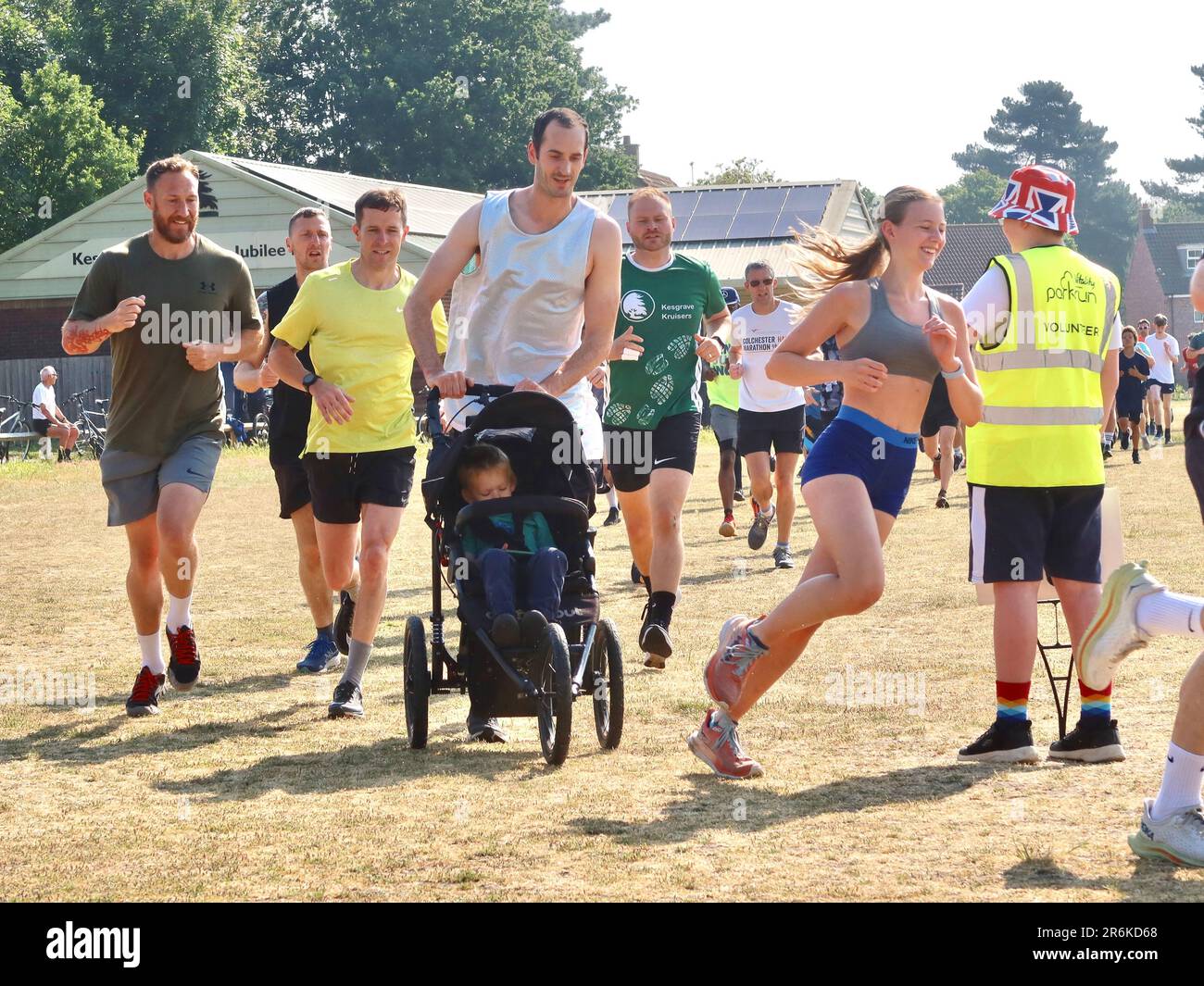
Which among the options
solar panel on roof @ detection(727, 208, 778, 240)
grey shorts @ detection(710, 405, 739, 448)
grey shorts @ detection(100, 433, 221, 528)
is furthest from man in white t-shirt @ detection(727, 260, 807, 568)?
solar panel on roof @ detection(727, 208, 778, 240)

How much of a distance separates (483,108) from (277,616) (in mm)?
63746

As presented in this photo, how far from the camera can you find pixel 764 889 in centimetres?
443

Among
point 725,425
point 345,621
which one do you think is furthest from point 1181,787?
point 725,425

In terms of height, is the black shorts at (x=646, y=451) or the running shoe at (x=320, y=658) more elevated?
the black shorts at (x=646, y=451)

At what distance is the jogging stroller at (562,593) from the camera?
607 centimetres

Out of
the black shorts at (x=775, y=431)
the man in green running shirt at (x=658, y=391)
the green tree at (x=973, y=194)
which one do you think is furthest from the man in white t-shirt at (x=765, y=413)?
the green tree at (x=973, y=194)

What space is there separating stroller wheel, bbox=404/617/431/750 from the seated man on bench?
0.47 metres

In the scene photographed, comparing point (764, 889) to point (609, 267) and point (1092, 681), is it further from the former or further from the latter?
point (609, 267)

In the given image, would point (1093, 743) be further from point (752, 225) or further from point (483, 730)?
point (752, 225)

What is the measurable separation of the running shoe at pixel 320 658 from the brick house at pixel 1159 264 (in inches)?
3750

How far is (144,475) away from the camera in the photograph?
7469 millimetres

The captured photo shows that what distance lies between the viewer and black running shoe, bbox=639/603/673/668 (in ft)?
26.5
